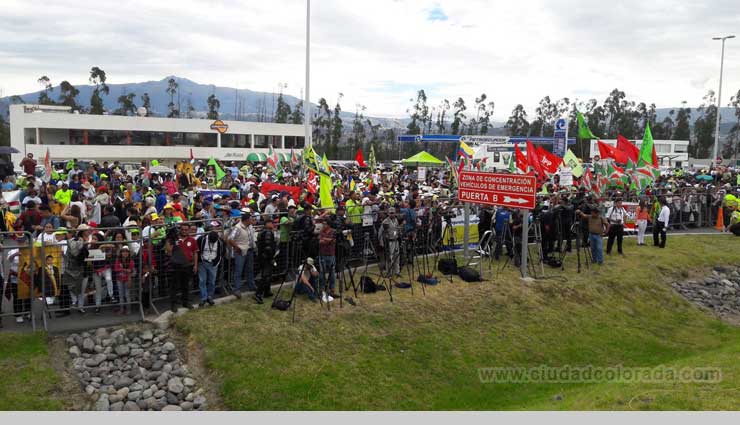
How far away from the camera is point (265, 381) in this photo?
8516 mm

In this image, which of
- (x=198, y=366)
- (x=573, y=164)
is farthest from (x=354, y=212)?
(x=573, y=164)

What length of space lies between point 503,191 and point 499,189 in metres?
0.12

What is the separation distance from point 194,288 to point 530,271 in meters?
9.22

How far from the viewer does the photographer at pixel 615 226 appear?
59.3ft

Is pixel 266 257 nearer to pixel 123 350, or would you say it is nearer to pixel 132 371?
pixel 123 350

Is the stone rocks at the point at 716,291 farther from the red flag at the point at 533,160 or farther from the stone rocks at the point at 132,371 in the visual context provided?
the stone rocks at the point at 132,371

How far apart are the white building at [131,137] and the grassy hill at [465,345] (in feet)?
139

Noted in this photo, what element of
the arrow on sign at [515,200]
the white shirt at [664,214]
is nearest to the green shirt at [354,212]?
the arrow on sign at [515,200]

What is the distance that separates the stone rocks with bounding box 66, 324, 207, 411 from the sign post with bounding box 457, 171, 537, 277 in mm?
8854

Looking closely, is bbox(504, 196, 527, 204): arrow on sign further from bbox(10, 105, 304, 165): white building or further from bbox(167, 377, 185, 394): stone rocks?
bbox(10, 105, 304, 165): white building

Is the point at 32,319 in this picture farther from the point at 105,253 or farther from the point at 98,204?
the point at 98,204

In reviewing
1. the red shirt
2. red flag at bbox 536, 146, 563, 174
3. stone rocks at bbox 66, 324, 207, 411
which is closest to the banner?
the red shirt

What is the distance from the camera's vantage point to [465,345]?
428 inches

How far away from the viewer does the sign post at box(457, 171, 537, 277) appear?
46.1 feet
